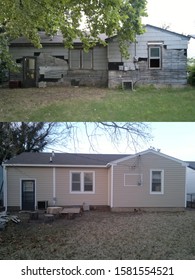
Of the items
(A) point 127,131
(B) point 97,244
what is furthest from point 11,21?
(B) point 97,244

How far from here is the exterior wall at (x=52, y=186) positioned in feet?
12.3

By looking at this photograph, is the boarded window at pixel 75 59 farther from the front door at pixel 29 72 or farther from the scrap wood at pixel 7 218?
the scrap wood at pixel 7 218

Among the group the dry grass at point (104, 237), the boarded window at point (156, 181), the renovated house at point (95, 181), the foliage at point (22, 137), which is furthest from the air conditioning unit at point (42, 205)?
the boarded window at point (156, 181)

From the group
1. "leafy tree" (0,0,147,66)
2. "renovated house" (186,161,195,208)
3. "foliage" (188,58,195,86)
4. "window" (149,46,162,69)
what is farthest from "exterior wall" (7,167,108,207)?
"window" (149,46,162,69)

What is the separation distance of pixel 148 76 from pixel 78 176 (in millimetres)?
1845

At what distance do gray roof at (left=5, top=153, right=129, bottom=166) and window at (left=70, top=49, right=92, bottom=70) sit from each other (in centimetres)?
110

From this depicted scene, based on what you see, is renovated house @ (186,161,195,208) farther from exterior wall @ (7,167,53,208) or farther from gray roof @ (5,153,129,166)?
exterior wall @ (7,167,53,208)

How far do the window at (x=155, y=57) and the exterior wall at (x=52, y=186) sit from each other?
6.55ft

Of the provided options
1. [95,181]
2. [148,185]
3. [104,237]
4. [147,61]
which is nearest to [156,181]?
[148,185]

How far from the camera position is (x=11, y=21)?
392 cm

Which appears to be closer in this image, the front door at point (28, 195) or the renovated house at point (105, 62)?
the front door at point (28, 195)

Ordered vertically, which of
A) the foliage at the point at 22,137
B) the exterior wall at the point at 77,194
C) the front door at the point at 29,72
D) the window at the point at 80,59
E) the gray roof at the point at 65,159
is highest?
the window at the point at 80,59

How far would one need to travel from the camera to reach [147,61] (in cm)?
507

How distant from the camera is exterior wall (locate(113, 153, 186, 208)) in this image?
3.71 meters
